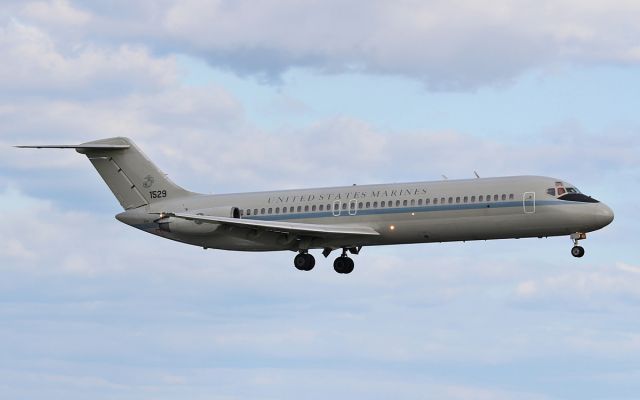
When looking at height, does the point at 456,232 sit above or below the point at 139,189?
below

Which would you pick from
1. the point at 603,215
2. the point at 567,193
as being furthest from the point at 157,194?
the point at 603,215

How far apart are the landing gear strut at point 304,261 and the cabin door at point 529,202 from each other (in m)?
10.8

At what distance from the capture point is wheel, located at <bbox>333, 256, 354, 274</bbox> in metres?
60.2

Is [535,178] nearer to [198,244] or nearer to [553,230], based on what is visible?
[553,230]

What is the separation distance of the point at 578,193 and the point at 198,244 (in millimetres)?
18356

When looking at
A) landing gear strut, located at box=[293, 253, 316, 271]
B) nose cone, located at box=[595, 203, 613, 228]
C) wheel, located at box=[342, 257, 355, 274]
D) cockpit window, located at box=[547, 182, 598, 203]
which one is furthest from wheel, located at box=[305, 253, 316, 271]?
nose cone, located at box=[595, 203, 613, 228]

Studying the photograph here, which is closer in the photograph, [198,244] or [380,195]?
[380,195]

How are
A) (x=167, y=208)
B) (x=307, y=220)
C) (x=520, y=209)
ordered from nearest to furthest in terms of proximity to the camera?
(x=520, y=209), (x=307, y=220), (x=167, y=208)

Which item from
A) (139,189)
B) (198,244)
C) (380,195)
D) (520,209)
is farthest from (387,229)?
(139,189)

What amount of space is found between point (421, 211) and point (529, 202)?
4.59 metres

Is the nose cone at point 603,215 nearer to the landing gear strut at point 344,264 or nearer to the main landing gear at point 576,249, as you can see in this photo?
the main landing gear at point 576,249

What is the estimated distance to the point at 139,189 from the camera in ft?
211

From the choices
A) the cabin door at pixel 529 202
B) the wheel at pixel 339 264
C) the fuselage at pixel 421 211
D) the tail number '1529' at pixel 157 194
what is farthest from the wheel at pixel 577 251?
the tail number '1529' at pixel 157 194

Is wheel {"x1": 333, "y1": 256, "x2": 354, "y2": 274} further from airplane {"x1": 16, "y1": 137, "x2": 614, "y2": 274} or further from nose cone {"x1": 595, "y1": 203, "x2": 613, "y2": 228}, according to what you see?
nose cone {"x1": 595, "y1": 203, "x2": 613, "y2": 228}
